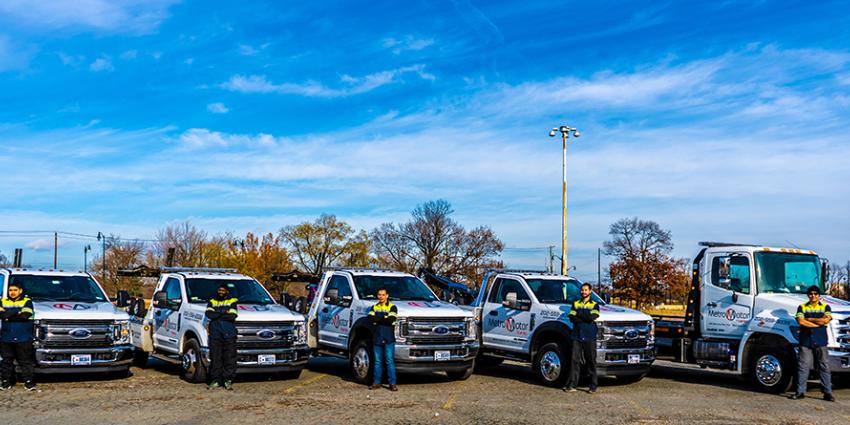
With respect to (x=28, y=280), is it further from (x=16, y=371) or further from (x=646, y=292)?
(x=646, y=292)

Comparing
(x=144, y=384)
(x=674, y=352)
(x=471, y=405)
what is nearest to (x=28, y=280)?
(x=144, y=384)

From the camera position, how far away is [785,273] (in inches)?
549

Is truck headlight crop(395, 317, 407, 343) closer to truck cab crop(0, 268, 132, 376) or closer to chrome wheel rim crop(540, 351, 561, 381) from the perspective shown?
chrome wheel rim crop(540, 351, 561, 381)

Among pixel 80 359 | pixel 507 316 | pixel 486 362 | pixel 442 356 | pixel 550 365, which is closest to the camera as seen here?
pixel 80 359

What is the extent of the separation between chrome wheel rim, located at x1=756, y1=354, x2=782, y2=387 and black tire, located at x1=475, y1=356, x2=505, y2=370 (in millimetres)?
4831

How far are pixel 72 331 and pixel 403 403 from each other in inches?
217

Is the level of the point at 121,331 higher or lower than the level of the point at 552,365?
higher

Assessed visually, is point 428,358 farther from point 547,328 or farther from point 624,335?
point 624,335

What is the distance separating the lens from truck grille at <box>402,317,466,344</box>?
1335 cm

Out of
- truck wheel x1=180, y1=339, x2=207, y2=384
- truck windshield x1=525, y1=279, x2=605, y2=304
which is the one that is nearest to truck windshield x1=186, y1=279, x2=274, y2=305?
truck wheel x1=180, y1=339, x2=207, y2=384

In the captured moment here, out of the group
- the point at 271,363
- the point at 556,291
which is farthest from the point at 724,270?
the point at 271,363

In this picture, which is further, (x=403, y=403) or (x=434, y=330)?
(x=434, y=330)

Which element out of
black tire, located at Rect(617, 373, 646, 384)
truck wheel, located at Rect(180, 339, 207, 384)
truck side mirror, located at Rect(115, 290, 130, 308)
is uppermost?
truck side mirror, located at Rect(115, 290, 130, 308)

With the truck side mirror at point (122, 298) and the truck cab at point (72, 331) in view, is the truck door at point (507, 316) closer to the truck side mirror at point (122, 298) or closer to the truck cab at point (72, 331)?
the truck cab at point (72, 331)
